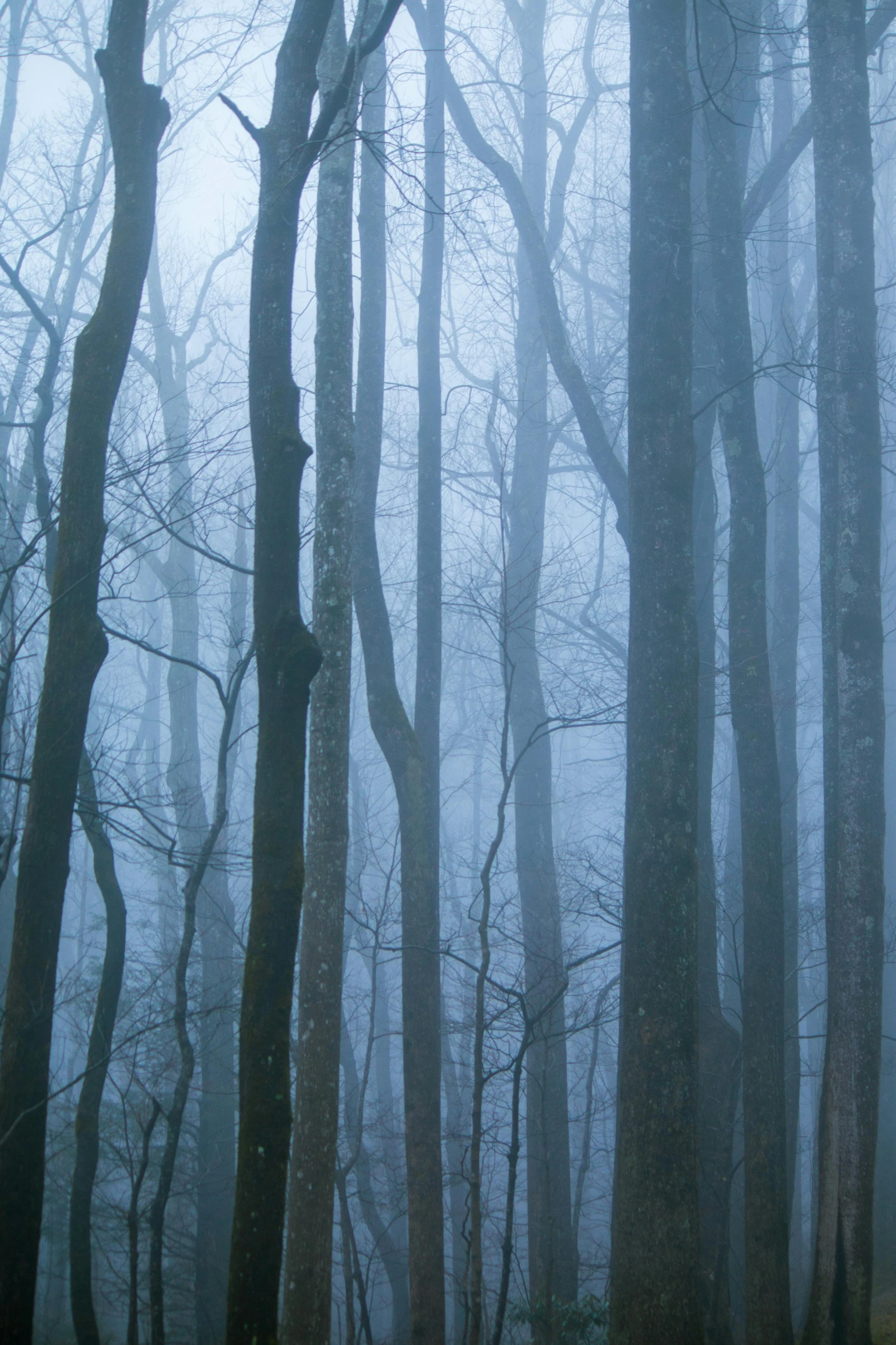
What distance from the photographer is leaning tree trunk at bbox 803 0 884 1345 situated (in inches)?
235

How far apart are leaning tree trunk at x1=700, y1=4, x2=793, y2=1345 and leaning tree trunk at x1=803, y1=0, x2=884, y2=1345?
1.45ft

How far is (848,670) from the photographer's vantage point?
7.11 m

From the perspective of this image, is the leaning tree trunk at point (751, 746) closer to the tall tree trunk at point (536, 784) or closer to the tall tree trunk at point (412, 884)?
the tall tree trunk at point (536, 784)

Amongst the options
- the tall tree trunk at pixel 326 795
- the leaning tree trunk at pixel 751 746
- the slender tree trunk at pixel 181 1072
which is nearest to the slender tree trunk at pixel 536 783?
the tall tree trunk at pixel 326 795

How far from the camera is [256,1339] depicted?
346cm

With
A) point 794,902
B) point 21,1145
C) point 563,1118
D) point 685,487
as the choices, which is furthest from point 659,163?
point 563,1118

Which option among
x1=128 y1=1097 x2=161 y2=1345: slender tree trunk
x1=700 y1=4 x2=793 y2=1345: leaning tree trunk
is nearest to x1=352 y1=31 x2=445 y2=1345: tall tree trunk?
x1=128 y1=1097 x2=161 y2=1345: slender tree trunk

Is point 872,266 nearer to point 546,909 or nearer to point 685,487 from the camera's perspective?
point 685,487

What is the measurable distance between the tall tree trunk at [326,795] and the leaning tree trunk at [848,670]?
120 inches

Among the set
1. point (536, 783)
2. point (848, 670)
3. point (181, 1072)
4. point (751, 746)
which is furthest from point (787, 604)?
point (181, 1072)

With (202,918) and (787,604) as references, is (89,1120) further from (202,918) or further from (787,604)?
(787,604)

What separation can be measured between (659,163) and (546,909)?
325 inches

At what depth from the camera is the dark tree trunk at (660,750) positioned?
15.7ft

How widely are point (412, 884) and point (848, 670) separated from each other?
3923 mm
